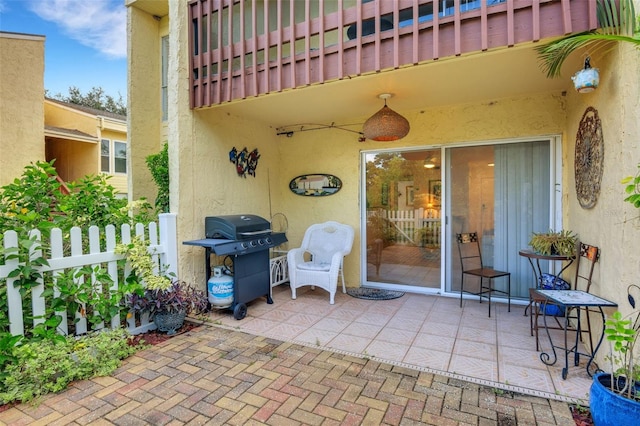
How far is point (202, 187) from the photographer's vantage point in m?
4.38

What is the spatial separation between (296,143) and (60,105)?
11070mm

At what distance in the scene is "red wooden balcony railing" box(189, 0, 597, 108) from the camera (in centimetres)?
261

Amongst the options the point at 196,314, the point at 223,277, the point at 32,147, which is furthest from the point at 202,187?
the point at 32,147

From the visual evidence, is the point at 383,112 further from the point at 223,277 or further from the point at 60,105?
the point at 60,105

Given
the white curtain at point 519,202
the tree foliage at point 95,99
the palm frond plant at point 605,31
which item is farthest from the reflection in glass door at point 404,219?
the tree foliage at point 95,99

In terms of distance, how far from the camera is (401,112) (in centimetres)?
488

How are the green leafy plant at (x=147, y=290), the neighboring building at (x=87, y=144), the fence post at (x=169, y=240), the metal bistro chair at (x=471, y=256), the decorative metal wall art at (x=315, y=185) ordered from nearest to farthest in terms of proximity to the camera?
the green leafy plant at (x=147, y=290) → the fence post at (x=169, y=240) → the metal bistro chair at (x=471, y=256) → the decorative metal wall art at (x=315, y=185) → the neighboring building at (x=87, y=144)

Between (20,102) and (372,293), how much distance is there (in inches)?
404

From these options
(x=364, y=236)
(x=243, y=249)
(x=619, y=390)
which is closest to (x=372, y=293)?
(x=364, y=236)

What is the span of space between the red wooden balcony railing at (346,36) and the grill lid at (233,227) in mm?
1499

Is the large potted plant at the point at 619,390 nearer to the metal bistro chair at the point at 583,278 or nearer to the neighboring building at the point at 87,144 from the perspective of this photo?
the metal bistro chair at the point at 583,278

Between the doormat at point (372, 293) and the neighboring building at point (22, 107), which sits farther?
the neighboring building at point (22, 107)

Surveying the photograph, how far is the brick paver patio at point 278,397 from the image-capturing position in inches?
Result: 81.0

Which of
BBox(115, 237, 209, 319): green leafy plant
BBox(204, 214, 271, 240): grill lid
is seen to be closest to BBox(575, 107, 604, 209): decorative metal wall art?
BBox(204, 214, 271, 240): grill lid
